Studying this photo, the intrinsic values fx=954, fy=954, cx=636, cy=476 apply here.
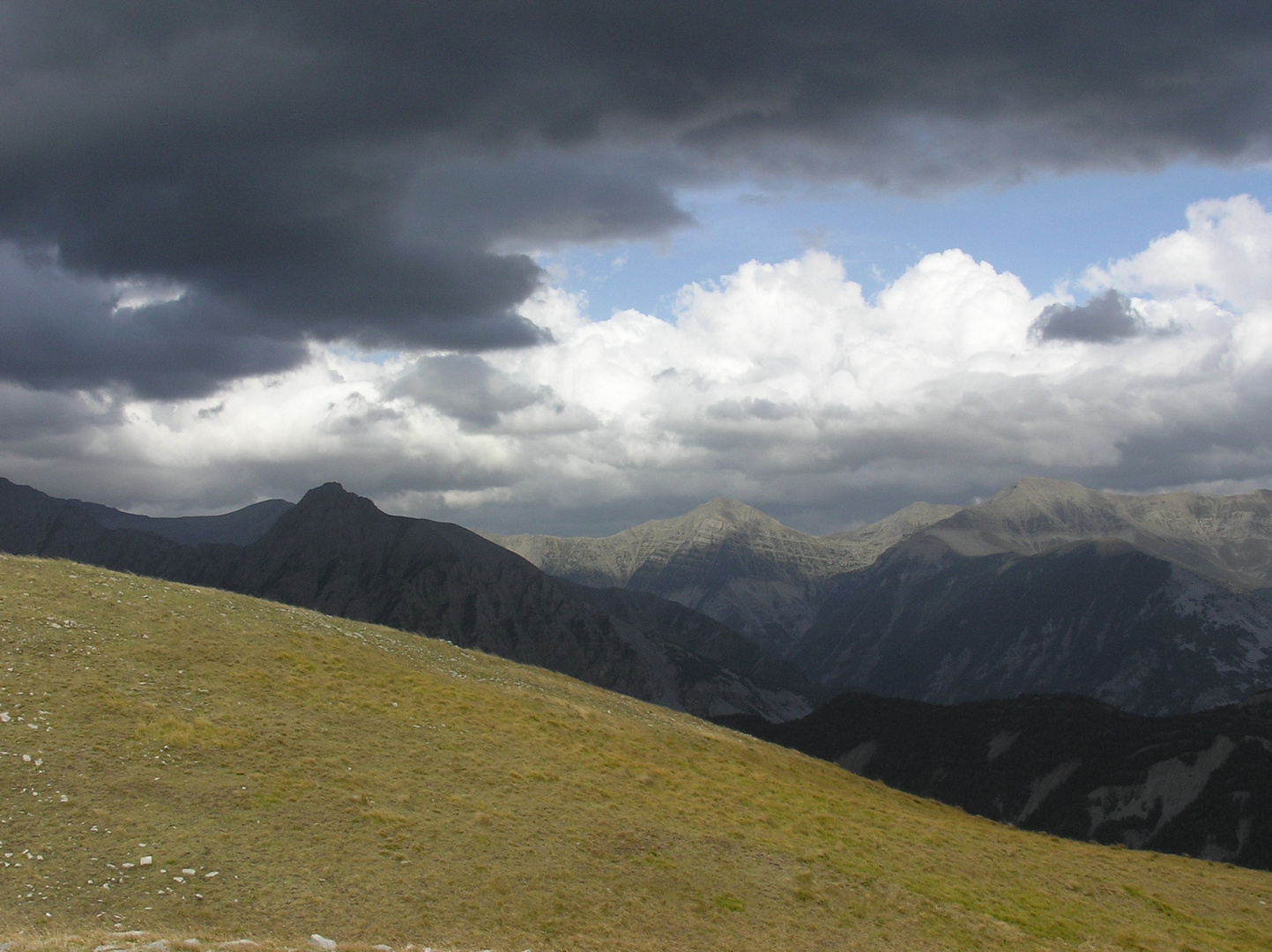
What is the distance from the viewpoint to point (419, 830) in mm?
38812

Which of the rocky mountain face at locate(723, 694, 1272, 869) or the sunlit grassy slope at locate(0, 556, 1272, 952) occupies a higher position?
the sunlit grassy slope at locate(0, 556, 1272, 952)

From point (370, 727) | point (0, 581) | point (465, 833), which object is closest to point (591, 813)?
point (465, 833)

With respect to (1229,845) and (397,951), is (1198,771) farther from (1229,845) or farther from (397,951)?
(397,951)

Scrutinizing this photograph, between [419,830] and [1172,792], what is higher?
[419,830]

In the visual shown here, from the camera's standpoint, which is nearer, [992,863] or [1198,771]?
[992,863]

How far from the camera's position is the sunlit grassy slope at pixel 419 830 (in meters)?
32.3

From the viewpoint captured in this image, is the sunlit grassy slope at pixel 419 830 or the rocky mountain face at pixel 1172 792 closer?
the sunlit grassy slope at pixel 419 830

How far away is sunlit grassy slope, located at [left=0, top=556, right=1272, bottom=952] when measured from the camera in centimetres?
3228

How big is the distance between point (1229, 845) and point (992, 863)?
130 metres

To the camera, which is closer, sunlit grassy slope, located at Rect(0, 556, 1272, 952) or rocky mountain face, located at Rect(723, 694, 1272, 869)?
sunlit grassy slope, located at Rect(0, 556, 1272, 952)

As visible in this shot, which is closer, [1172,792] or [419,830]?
[419,830]

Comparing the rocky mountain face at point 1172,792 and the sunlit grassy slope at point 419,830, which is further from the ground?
the sunlit grassy slope at point 419,830

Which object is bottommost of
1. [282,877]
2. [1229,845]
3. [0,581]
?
[1229,845]

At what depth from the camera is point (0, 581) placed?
58.7 metres
